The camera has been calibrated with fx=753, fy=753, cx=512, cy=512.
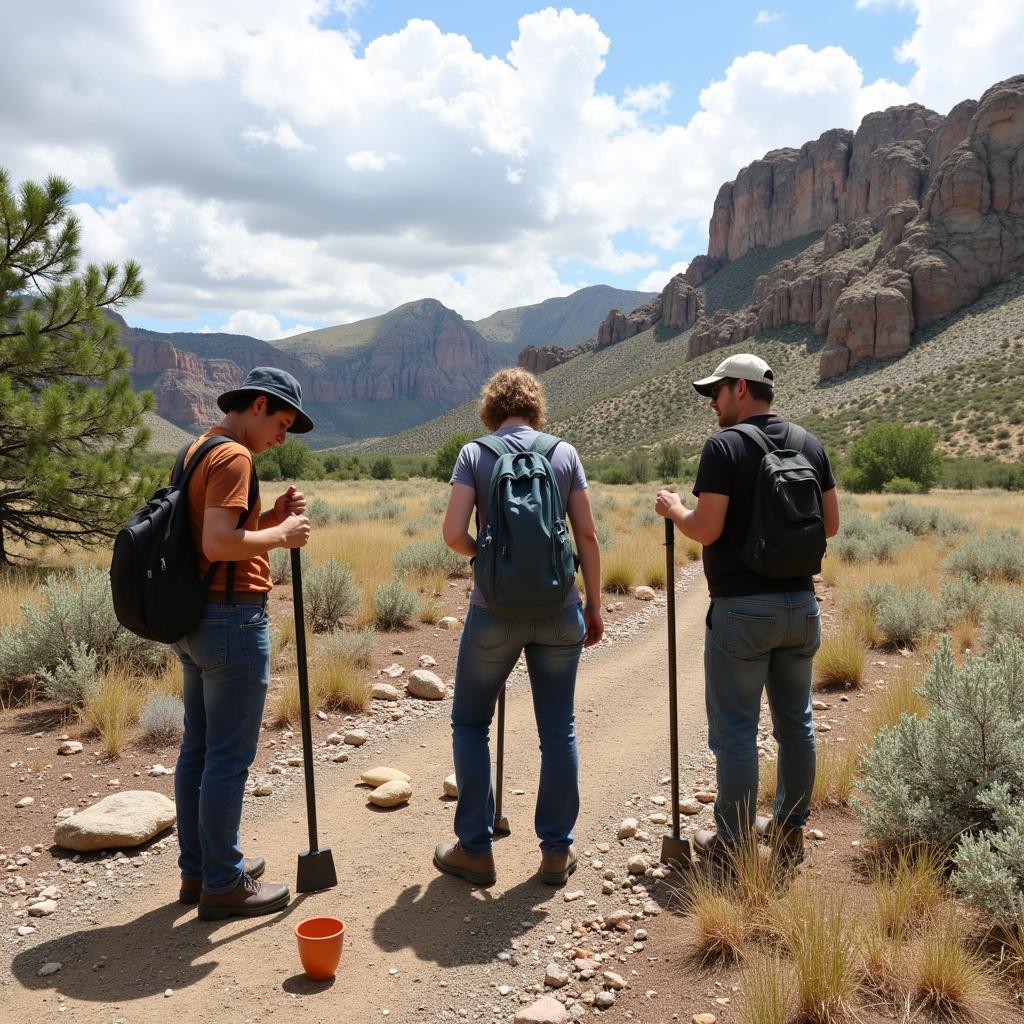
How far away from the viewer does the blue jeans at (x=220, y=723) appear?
3.24m

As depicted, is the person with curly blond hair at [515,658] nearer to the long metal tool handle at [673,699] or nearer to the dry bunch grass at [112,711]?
the long metal tool handle at [673,699]

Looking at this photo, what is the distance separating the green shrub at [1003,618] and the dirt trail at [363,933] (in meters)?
4.11

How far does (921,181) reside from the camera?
93500mm

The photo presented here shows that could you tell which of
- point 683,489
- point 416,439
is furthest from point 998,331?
point 416,439

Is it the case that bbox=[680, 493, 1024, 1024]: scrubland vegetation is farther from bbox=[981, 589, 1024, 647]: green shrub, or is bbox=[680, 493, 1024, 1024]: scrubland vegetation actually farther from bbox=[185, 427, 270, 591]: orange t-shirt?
bbox=[185, 427, 270, 591]: orange t-shirt

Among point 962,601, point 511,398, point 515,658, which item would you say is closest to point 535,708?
point 515,658

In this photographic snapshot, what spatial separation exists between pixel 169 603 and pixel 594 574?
190 centimetres

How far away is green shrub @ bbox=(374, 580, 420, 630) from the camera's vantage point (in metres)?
8.80

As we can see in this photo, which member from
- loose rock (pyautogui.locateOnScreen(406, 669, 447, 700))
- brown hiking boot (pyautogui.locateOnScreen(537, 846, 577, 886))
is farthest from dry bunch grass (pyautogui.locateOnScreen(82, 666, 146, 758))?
brown hiking boot (pyautogui.locateOnScreen(537, 846, 577, 886))

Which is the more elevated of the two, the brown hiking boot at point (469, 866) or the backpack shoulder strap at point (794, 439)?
the backpack shoulder strap at point (794, 439)

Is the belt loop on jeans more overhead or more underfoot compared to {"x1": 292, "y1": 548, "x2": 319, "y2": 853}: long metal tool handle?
more overhead

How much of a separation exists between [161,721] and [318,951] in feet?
9.98

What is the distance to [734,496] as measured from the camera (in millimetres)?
3420

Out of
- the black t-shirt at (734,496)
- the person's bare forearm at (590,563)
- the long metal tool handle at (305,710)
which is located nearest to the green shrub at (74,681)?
the long metal tool handle at (305,710)
